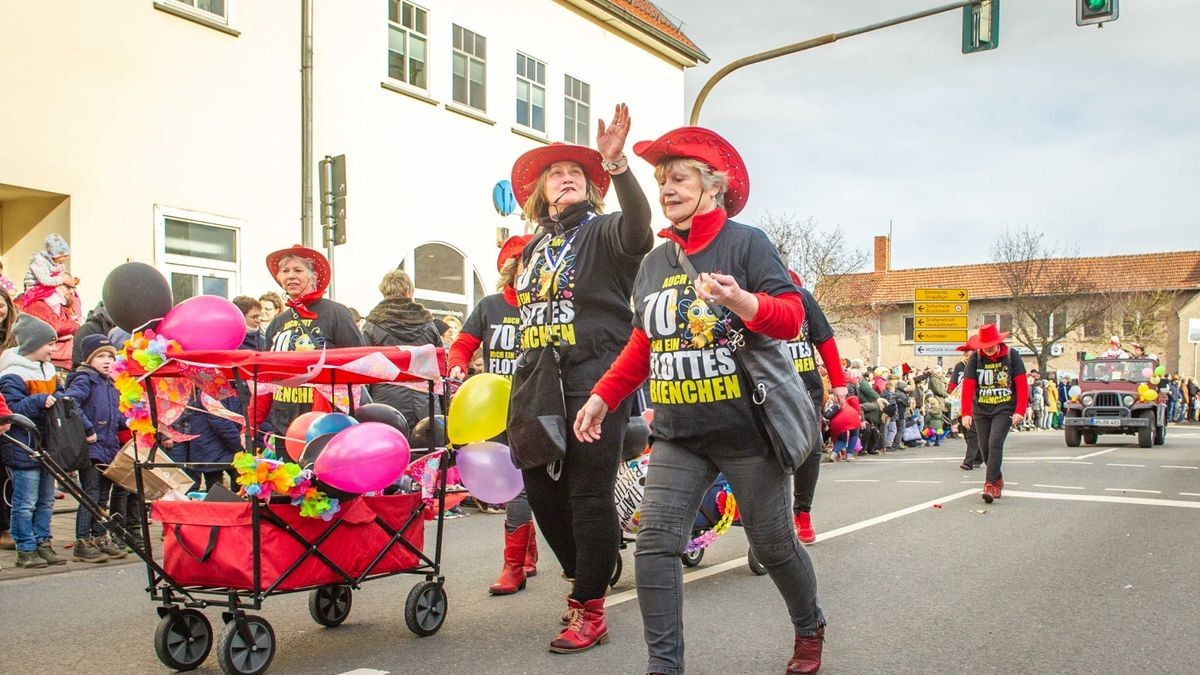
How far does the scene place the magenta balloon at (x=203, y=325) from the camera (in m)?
4.38

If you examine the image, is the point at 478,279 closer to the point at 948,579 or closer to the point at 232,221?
the point at 232,221

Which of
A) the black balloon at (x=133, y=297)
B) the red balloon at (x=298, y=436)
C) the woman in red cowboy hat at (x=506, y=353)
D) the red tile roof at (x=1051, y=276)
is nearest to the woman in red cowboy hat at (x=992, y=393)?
the woman in red cowboy hat at (x=506, y=353)

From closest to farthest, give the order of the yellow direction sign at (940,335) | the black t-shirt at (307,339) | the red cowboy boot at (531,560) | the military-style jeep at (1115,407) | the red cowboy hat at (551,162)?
the red cowboy hat at (551,162) < the black t-shirt at (307,339) < the red cowboy boot at (531,560) < the military-style jeep at (1115,407) < the yellow direction sign at (940,335)

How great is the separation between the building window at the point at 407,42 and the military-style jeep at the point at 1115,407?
15830mm

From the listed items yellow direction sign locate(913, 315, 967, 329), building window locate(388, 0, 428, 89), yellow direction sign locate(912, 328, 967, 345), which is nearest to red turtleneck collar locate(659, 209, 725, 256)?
building window locate(388, 0, 428, 89)

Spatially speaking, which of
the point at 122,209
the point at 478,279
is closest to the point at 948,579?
the point at 122,209

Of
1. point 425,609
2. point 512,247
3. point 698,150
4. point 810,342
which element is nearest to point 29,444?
point 512,247

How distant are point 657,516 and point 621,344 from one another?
999 mm

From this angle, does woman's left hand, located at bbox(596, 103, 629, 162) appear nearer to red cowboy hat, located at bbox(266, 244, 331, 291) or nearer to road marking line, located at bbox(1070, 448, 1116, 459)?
red cowboy hat, located at bbox(266, 244, 331, 291)

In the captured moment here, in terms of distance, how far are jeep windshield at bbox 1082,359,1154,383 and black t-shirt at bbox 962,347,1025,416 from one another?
16.2 meters

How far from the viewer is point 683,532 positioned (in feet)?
12.6

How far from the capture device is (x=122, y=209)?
41.9 ft

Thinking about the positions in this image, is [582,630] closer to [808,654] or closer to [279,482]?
[808,654]

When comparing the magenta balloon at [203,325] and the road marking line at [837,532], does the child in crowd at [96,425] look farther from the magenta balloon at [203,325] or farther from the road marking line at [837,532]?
the road marking line at [837,532]
